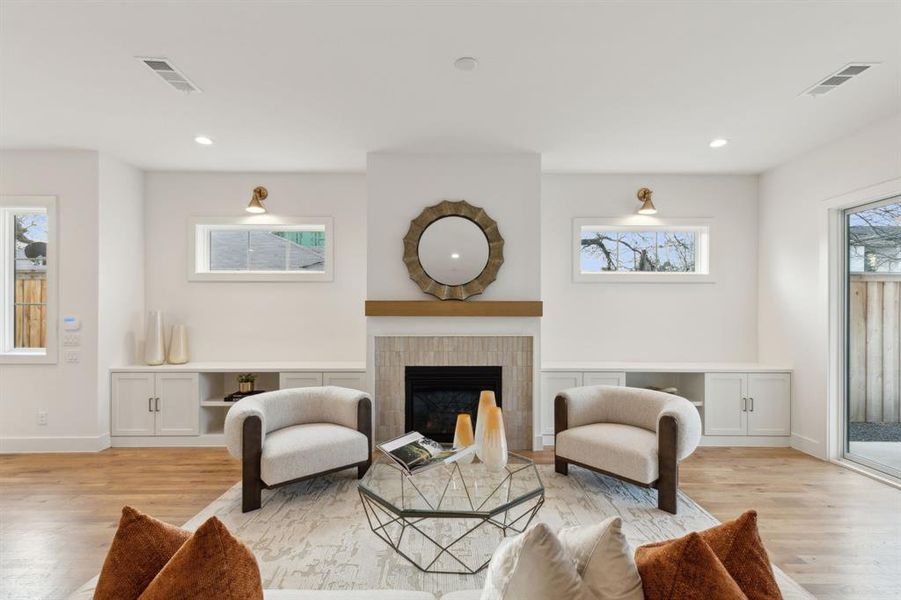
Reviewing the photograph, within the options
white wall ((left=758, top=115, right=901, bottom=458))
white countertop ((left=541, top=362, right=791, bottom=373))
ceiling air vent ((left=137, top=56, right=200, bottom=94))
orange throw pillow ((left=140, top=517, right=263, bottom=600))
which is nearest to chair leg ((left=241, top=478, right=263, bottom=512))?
orange throw pillow ((left=140, top=517, right=263, bottom=600))

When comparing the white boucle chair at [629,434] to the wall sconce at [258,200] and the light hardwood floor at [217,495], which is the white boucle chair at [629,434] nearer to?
the light hardwood floor at [217,495]

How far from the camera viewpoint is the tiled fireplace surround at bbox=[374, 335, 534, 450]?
4.32 meters

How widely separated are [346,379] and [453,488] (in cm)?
223

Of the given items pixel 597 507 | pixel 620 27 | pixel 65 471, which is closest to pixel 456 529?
pixel 597 507

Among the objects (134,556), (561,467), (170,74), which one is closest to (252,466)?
(134,556)

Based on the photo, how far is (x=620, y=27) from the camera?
7.61 feet

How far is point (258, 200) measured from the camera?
15.5ft

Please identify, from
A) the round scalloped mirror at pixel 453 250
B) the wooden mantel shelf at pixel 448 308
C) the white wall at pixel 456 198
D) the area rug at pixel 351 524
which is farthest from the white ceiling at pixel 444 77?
the area rug at pixel 351 524

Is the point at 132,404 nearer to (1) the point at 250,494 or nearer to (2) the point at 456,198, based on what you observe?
(1) the point at 250,494

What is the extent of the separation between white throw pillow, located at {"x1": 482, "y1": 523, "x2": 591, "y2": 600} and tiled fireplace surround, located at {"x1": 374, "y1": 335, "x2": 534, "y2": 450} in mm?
3264

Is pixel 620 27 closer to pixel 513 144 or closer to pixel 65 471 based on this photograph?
pixel 513 144

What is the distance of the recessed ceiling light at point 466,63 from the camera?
8.61 ft

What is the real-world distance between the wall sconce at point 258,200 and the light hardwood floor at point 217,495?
227 centimetres

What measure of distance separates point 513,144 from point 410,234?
1165mm
